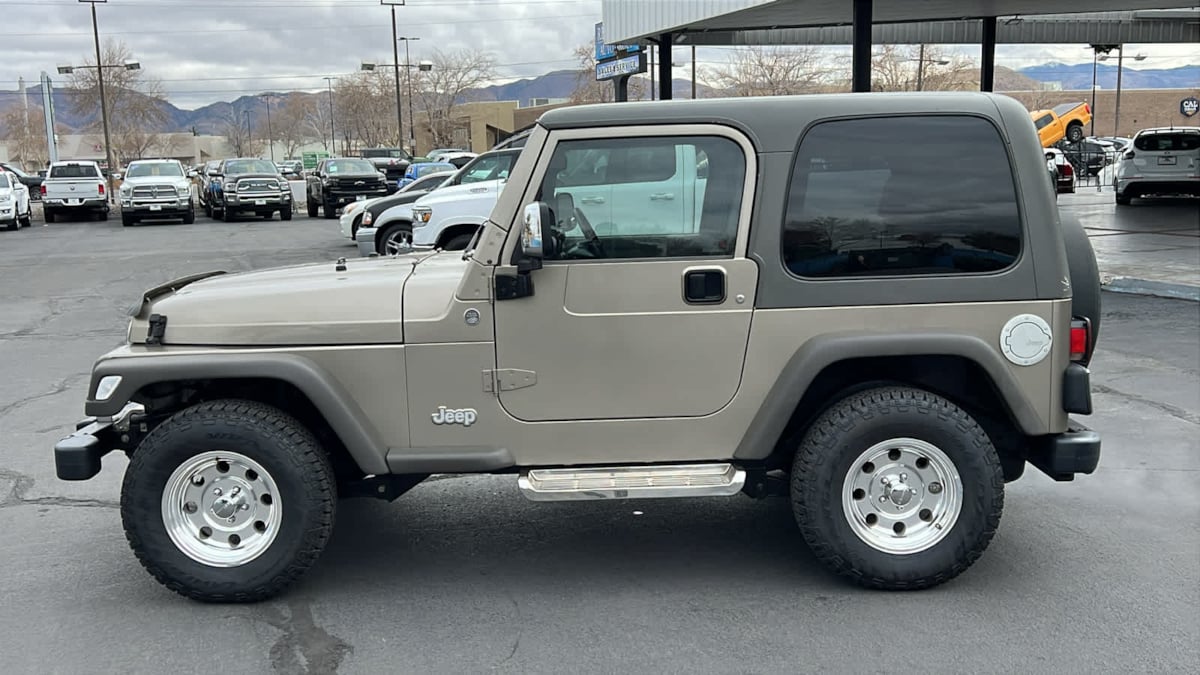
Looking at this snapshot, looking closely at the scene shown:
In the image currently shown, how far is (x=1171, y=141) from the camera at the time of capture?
25.5 metres

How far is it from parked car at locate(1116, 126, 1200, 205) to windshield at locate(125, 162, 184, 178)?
24.5 meters

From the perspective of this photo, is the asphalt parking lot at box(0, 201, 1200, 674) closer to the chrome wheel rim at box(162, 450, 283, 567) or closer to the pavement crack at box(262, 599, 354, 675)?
A: the pavement crack at box(262, 599, 354, 675)

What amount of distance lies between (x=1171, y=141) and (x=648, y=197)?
25.3 metres

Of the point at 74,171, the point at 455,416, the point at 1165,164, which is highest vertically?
the point at 74,171

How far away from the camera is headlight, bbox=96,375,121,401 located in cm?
432

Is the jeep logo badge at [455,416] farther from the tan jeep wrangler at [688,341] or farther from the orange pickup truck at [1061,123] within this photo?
the orange pickup truck at [1061,123]

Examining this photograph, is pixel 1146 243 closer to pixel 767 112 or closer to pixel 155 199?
pixel 767 112

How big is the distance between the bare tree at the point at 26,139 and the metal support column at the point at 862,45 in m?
115

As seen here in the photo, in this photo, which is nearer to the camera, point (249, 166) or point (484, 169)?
point (484, 169)

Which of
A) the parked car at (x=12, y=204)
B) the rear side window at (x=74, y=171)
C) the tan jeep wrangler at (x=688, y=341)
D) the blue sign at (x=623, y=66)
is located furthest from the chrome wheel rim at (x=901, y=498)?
the rear side window at (x=74, y=171)

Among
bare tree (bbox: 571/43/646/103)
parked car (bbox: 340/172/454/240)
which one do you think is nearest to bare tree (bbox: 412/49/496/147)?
bare tree (bbox: 571/43/646/103)

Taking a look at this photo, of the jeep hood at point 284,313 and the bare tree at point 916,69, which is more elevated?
the bare tree at point 916,69

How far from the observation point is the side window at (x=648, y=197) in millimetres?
4363

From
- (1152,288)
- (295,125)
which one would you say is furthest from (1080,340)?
(295,125)
